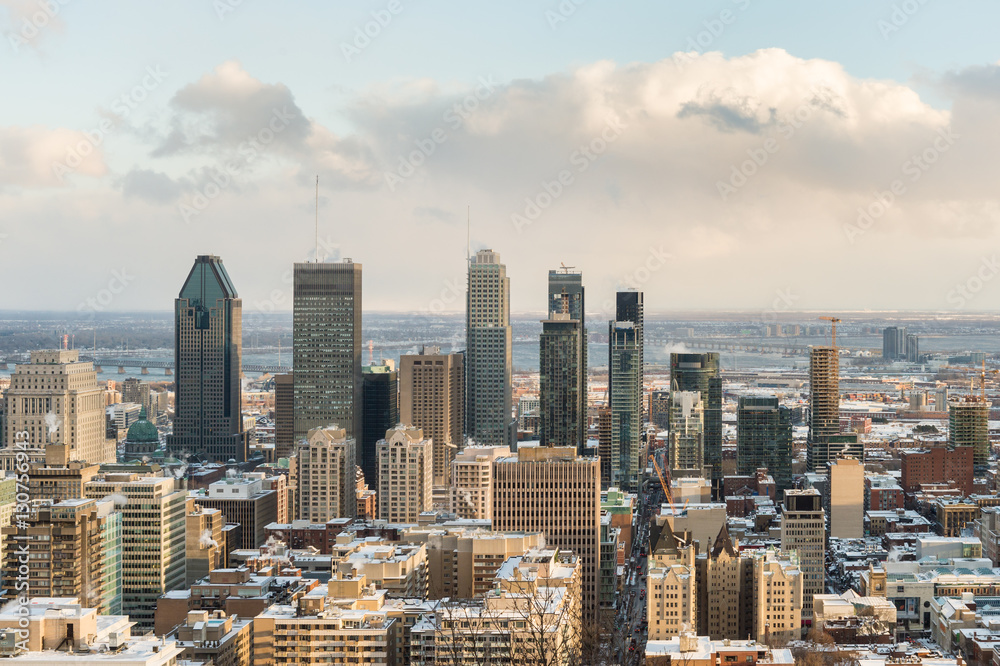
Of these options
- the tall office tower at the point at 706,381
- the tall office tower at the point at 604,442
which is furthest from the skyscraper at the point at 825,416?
the tall office tower at the point at 604,442

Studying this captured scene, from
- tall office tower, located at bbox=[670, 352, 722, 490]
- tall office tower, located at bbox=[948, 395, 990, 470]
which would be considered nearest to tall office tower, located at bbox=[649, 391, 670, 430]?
tall office tower, located at bbox=[670, 352, 722, 490]

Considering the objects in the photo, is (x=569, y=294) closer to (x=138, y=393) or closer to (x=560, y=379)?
(x=560, y=379)

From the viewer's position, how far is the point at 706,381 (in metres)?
63.8

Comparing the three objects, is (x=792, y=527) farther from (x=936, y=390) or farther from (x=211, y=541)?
(x=936, y=390)

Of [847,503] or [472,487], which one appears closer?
[472,487]

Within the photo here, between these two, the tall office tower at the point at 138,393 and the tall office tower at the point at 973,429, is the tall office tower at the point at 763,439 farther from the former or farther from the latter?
the tall office tower at the point at 138,393

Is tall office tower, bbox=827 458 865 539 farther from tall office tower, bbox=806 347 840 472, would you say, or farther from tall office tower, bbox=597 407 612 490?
tall office tower, bbox=597 407 612 490

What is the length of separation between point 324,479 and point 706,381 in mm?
26035

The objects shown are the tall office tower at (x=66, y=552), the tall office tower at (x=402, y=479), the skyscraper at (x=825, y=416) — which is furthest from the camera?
the skyscraper at (x=825, y=416)

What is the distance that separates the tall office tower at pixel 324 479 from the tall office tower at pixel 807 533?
46.6 feet

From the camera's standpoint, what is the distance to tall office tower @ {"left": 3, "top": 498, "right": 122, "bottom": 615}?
26100 mm

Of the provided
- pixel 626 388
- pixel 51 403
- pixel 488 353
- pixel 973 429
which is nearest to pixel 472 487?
pixel 51 403

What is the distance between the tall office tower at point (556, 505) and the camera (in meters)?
30.4

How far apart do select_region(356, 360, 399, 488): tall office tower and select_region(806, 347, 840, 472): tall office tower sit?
59.6 feet
